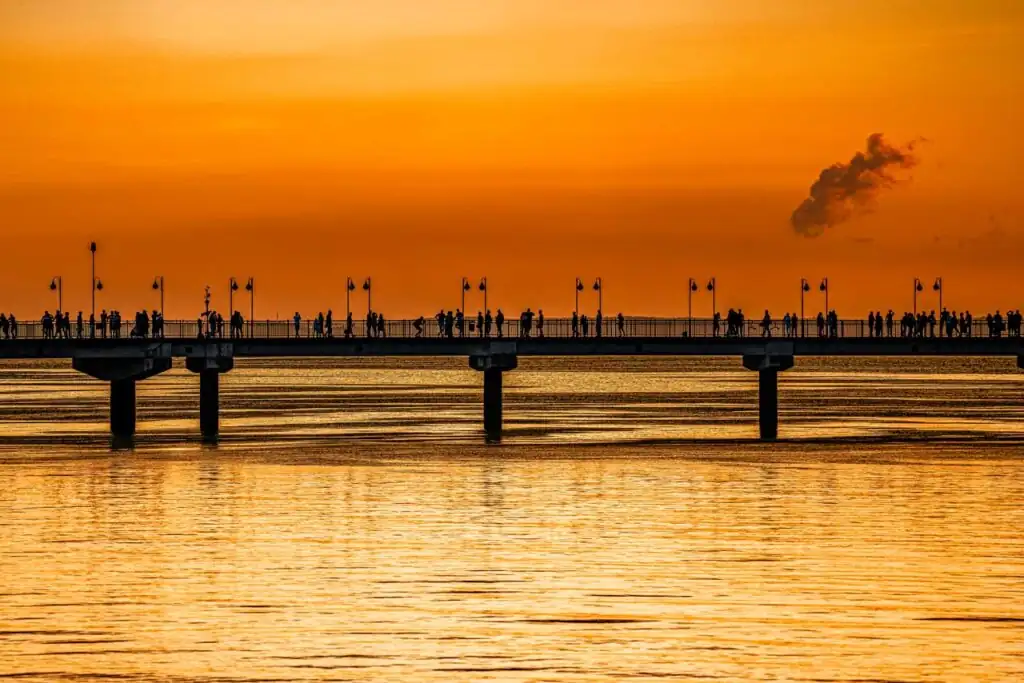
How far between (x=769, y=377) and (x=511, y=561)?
2599 inches

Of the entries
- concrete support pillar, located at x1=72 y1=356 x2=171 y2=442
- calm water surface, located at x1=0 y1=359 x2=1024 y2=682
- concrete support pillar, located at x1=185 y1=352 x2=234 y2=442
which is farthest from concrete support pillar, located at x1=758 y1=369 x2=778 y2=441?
concrete support pillar, located at x1=72 y1=356 x2=171 y2=442

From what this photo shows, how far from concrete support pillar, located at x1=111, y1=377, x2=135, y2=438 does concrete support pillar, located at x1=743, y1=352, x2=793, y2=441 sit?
3395 centimetres

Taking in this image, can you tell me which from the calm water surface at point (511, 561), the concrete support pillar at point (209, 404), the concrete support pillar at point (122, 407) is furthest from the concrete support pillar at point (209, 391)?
the calm water surface at point (511, 561)

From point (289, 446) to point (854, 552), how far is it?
171ft

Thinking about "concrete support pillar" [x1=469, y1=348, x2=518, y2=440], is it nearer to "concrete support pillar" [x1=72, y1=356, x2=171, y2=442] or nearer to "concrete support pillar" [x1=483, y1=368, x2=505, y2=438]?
"concrete support pillar" [x1=483, y1=368, x2=505, y2=438]

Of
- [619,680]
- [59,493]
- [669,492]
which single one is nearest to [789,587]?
[619,680]

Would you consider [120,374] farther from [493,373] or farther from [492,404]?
[493,373]

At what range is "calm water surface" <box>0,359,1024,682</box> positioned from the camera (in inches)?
1564

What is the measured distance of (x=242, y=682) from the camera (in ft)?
Answer: 123

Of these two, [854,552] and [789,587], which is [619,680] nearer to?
[789,587]

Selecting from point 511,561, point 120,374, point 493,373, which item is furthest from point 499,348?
point 511,561

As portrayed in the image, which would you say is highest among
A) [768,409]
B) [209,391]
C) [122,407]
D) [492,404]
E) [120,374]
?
[120,374]

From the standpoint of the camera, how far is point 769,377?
4653 inches

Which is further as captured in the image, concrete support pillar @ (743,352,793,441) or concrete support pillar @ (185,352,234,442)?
concrete support pillar @ (743,352,793,441)
